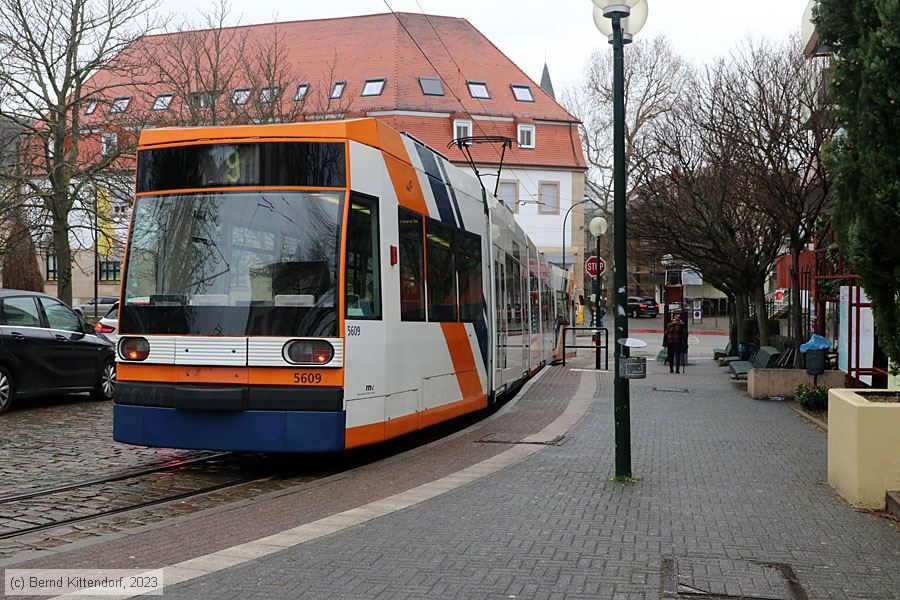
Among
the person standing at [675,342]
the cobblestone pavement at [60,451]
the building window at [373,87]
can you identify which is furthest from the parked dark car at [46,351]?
the building window at [373,87]

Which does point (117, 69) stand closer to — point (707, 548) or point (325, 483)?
point (325, 483)

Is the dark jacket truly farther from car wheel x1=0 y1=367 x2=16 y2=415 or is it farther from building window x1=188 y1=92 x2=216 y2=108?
car wheel x1=0 y1=367 x2=16 y2=415

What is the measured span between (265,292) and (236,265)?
382 mm

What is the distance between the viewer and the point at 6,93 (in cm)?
2430

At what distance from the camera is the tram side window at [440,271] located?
35.8 feet

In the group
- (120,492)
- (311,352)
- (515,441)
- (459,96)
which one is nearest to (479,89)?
(459,96)

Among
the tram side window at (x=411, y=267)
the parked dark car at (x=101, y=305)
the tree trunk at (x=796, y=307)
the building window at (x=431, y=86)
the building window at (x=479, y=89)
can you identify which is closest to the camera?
the tram side window at (x=411, y=267)

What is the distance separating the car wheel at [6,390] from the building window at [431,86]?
146ft

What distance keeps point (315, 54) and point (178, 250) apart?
51118 mm

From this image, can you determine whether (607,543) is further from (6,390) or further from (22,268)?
(22,268)

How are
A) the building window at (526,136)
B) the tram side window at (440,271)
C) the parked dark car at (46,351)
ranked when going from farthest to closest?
the building window at (526,136) < the parked dark car at (46,351) < the tram side window at (440,271)

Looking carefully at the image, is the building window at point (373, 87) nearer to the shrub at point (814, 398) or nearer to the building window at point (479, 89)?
the building window at point (479, 89)

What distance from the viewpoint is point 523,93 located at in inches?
2377

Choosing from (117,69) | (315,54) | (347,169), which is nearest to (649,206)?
(117,69)
